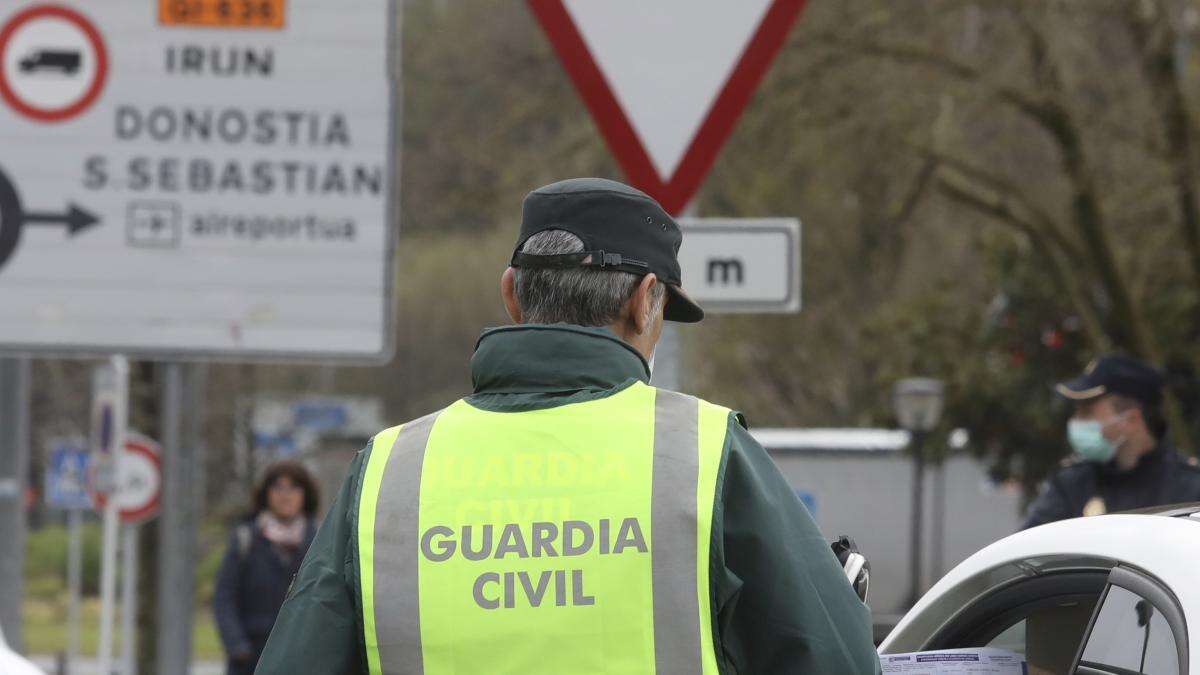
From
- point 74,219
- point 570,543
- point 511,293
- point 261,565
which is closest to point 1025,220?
point 261,565

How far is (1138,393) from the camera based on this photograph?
6.24m

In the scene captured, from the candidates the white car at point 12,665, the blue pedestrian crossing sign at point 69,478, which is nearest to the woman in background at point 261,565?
the white car at point 12,665

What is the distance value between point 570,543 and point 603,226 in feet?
1.35

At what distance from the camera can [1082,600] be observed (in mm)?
3139

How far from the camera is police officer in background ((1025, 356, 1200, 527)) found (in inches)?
234

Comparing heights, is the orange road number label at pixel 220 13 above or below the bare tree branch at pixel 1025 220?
above

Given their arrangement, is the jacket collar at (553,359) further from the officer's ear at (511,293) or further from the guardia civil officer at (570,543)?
the officer's ear at (511,293)

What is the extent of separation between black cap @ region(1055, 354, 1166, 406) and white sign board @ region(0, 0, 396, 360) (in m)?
2.46

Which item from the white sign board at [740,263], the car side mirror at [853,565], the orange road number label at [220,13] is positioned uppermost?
the orange road number label at [220,13]

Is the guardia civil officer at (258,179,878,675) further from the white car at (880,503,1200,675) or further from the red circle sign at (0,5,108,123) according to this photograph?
the red circle sign at (0,5,108,123)

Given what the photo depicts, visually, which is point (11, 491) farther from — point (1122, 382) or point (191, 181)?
point (1122, 382)

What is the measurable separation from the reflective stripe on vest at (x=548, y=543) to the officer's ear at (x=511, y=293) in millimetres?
177

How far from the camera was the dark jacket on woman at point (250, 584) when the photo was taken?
Answer: 29.3 ft

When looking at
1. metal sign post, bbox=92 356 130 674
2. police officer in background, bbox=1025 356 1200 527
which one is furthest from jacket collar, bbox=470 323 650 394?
metal sign post, bbox=92 356 130 674
